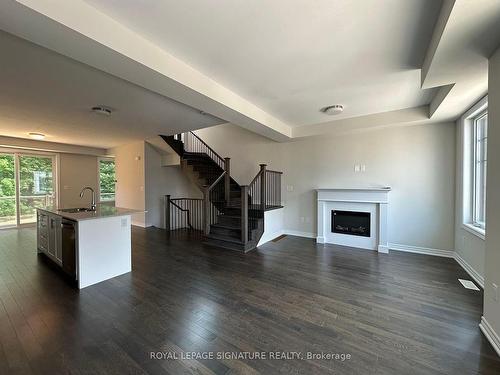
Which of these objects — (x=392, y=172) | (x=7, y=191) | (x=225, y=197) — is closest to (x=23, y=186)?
(x=7, y=191)

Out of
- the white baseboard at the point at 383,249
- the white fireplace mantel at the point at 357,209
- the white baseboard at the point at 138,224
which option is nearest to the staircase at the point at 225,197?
the white baseboard at the point at 138,224

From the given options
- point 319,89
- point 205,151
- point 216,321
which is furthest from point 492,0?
point 205,151

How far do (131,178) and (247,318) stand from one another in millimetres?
6337

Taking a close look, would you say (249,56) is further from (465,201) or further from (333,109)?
(465,201)

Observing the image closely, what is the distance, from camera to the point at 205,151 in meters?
7.29

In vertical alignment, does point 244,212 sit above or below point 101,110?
below

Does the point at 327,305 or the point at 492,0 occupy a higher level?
the point at 492,0

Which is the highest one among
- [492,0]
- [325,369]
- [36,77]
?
[36,77]

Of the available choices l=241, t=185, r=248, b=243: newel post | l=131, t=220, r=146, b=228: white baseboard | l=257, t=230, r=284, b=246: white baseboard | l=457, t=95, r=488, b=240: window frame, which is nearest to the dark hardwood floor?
l=241, t=185, r=248, b=243: newel post

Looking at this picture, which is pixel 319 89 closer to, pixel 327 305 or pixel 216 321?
pixel 327 305

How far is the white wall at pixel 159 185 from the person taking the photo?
22.0 ft

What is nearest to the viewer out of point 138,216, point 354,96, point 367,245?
point 354,96

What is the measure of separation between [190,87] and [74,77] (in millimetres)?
1495

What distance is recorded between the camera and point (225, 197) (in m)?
5.48
